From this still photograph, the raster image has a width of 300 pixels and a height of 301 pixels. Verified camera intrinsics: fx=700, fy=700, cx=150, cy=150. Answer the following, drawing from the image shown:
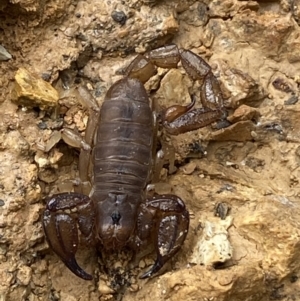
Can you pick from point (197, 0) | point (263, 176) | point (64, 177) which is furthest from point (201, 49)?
point (64, 177)

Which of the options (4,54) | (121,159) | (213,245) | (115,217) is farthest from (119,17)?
(213,245)

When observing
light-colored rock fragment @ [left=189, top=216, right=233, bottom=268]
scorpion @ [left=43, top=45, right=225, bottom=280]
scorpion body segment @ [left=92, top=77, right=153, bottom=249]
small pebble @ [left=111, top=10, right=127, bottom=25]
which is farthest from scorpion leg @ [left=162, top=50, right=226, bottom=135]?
light-colored rock fragment @ [left=189, top=216, right=233, bottom=268]

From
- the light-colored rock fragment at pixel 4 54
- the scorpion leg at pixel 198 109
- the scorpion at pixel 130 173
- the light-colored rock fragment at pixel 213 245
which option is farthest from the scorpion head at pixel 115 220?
the light-colored rock fragment at pixel 4 54

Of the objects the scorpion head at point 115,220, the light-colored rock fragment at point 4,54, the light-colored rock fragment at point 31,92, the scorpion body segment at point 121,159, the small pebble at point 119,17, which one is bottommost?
the scorpion head at point 115,220

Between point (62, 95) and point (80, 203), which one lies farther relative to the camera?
point (62, 95)

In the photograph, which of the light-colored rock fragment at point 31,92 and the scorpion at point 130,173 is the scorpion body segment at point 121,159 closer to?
the scorpion at point 130,173

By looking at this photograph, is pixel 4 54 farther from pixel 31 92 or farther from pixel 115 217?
pixel 115 217

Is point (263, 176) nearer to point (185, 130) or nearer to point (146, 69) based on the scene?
point (185, 130)
